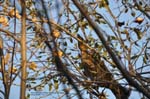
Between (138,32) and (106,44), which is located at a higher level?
(138,32)

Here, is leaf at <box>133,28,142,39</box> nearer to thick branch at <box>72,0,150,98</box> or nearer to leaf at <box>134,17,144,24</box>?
leaf at <box>134,17,144,24</box>

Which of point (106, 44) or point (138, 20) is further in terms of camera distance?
point (138, 20)

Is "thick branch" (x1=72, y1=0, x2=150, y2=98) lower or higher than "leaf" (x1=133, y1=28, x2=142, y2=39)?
lower

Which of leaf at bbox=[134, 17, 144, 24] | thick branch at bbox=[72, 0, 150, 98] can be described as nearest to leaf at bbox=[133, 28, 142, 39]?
leaf at bbox=[134, 17, 144, 24]

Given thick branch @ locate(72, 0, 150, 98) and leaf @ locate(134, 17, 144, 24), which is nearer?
thick branch @ locate(72, 0, 150, 98)

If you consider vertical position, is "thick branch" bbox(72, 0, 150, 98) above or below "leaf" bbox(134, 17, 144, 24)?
below

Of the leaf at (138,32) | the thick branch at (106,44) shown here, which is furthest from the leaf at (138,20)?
the thick branch at (106,44)

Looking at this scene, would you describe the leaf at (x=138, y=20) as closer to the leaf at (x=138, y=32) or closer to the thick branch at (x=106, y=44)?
the leaf at (x=138, y=32)

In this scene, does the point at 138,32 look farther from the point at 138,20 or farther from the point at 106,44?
the point at 106,44

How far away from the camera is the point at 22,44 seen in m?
1.40

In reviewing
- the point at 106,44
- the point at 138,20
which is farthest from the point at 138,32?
the point at 106,44

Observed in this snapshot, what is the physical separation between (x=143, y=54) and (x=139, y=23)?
311mm

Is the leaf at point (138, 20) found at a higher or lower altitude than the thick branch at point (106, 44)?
higher

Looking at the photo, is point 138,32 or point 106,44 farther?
point 138,32
